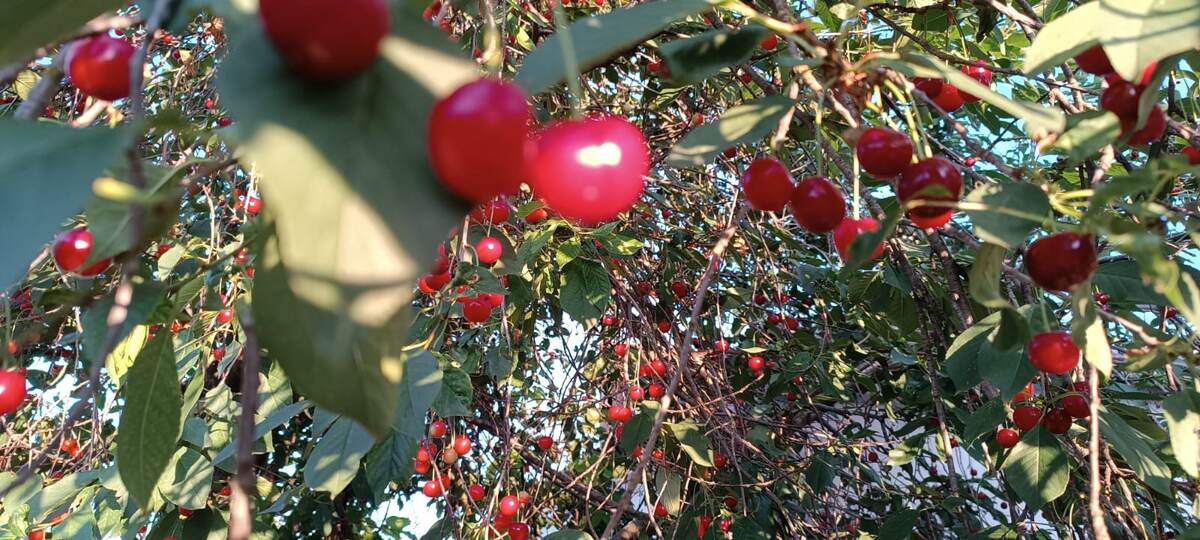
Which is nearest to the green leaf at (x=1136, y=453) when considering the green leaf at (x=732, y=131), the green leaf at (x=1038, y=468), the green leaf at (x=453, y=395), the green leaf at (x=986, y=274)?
the green leaf at (x=1038, y=468)

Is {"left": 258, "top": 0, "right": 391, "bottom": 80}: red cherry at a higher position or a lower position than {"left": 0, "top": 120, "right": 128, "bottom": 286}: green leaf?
higher

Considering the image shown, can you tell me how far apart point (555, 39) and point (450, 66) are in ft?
0.35

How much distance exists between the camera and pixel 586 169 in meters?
0.48

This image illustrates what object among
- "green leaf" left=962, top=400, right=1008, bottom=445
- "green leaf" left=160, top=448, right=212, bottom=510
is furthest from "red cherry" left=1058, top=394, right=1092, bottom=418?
"green leaf" left=160, top=448, right=212, bottom=510

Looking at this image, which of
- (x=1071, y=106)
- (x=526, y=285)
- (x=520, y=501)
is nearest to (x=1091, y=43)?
(x=1071, y=106)

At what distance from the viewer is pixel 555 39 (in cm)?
46

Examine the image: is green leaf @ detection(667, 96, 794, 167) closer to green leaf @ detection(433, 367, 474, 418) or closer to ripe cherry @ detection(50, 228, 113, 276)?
ripe cherry @ detection(50, 228, 113, 276)

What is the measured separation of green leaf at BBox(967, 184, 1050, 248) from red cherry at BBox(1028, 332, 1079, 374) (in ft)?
1.04

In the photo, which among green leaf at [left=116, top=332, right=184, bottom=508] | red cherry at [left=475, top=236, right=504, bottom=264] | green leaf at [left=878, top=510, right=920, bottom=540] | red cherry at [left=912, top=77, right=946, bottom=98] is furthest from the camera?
green leaf at [left=878, top=510, right=920, bottom=540]

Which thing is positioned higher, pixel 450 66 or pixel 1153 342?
A: pixel 450 66

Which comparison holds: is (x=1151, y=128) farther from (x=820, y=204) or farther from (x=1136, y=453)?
(x=1136, y=453)

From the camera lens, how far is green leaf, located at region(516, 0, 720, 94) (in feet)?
1.40

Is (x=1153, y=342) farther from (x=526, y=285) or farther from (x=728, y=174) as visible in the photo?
(x=728, y=174)

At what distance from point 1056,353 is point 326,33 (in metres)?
0.89
